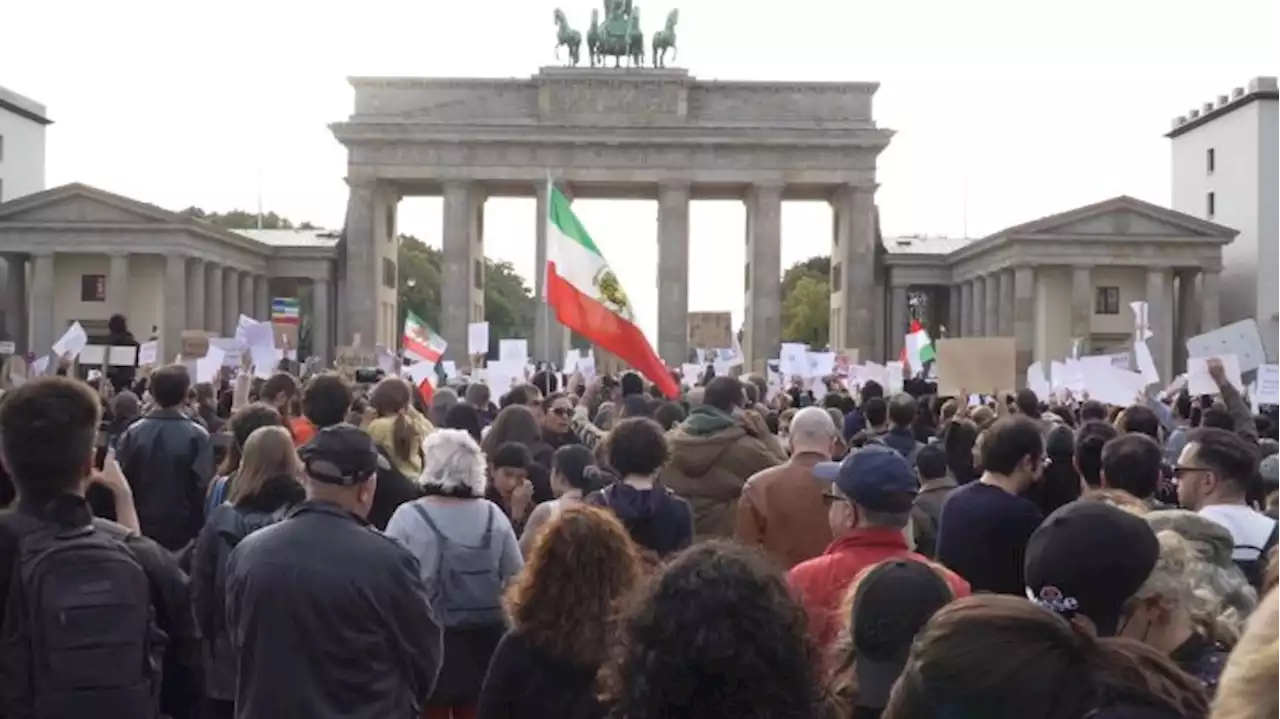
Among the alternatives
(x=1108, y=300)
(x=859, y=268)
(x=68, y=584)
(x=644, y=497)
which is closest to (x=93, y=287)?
(x=859, y=268)

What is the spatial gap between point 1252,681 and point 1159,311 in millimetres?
72712

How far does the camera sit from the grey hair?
7984mm

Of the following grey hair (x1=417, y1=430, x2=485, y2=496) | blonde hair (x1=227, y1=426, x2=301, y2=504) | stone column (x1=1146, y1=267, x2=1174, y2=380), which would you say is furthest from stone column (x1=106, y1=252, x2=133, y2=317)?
grey hair (x1=417, y1=430, x2=485, y2=496)

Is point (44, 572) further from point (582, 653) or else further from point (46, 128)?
point (46, 128)

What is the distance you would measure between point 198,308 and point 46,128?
878 inches

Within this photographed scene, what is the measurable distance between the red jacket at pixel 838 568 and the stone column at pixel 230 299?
71.6 meters

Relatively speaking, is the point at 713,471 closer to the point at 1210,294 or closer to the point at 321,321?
the point at 1210,294

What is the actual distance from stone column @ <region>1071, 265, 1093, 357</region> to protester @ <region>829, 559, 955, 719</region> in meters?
68.2

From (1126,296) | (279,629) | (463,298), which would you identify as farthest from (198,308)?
(279,629)

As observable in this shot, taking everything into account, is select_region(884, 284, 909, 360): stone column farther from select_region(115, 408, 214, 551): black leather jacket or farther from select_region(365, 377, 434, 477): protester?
select_region(115, 408, 214, 551): black leather jacket

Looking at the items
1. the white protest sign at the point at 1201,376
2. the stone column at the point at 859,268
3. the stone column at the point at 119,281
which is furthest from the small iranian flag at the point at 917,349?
the stone column at the point at 119,281

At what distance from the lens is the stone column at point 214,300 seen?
73.1 meters

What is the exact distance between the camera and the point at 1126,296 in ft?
244

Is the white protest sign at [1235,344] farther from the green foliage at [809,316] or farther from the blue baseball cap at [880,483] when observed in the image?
the green foliage at [809,316]
